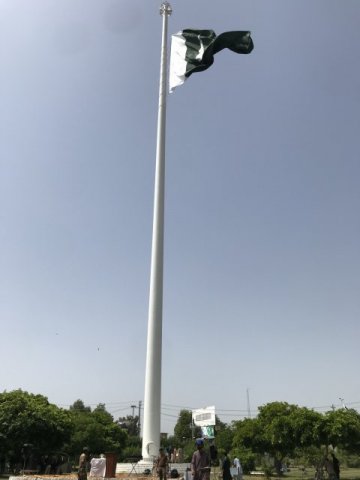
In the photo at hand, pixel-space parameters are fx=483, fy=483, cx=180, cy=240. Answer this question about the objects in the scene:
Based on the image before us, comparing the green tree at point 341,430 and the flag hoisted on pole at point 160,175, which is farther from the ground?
the flag hoisted on pole at point 160,175

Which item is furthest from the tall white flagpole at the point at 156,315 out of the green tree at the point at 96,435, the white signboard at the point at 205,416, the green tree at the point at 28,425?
the green tree at the point at 96,435

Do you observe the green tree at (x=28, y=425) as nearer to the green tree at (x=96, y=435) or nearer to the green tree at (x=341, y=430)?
the green tree at (x=96, y=435)

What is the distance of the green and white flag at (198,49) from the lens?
29.7 metres

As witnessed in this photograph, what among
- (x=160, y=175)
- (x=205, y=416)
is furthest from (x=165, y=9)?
(x=205, y=416)

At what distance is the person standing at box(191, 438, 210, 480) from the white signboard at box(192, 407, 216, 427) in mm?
14992

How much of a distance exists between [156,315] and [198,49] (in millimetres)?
16548

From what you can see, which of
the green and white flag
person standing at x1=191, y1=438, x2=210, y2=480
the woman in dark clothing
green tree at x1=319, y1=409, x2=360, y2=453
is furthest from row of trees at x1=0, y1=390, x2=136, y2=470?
person standing at x1=191, y1=438, x2=210, y2=480

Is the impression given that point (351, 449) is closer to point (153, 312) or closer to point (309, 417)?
point (309, 417)

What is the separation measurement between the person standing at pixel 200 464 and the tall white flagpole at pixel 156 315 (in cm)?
1231

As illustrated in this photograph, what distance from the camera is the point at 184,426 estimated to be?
10694 centimetres

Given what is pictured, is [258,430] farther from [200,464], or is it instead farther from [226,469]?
[200,464]

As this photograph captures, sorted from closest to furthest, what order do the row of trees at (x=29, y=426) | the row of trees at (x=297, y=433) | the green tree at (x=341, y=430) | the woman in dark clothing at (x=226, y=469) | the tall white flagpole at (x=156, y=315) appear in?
the woman in dark clothing at (x=226, y=469), the tall white flagpole at (x=156, y=315), the green tree at (x=341, y=430), the row of trees at (x=297, y=433), the row of trees at (x=29, y=426)

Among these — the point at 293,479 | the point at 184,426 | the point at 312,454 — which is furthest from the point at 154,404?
the point at 184,426

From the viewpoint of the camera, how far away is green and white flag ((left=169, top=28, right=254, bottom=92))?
29672 mm
